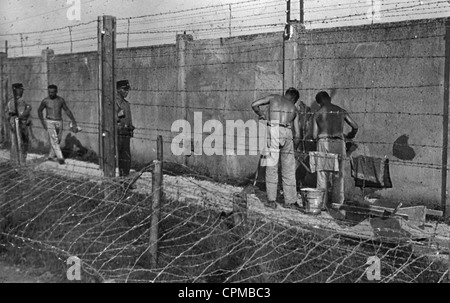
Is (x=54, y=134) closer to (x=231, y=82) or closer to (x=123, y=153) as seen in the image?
(x=123, y=153)

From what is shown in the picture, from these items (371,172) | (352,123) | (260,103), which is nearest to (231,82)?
(260,103)

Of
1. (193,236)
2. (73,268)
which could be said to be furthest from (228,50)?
(73,268)

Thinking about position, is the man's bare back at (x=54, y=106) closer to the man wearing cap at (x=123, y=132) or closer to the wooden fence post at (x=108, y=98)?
the man wearing cap at (x=123, y=132)

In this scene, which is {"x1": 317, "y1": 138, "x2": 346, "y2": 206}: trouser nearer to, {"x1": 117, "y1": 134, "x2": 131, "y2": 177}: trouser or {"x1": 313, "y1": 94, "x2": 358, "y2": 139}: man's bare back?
{"x1": 313, "y1": 94, "x2": 358, "y2": 139}: man's bare back

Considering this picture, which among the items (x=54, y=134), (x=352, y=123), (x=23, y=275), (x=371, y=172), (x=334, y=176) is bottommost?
(x=23, y=275)

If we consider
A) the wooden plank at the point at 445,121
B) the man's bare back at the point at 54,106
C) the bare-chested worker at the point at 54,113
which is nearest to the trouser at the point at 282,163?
the wooden plank at the point at 445,121

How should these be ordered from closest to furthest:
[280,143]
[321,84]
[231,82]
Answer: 1. [280,143]
2. [321,84]
3. [231,82]

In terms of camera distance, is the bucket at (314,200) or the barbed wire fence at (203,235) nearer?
the barbed wire fence at (203,235)

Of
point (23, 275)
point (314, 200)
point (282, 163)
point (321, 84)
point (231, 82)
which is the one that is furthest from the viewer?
point (231, 82)

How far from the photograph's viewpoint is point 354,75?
8.05 meters

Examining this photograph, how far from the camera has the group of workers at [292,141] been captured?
777cm

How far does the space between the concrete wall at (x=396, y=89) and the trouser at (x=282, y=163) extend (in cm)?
96

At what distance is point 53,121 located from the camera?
11477mm

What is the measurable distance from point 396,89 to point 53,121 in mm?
6882
